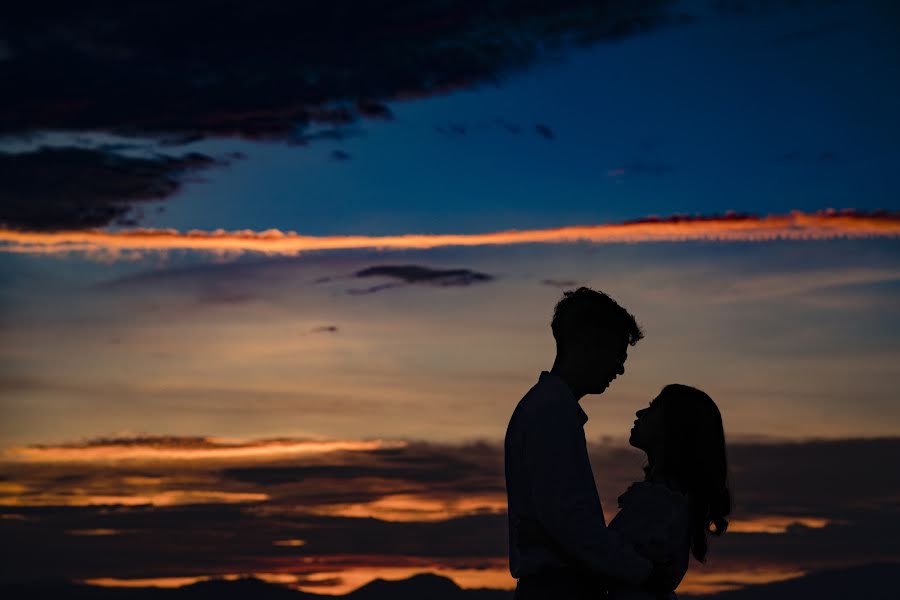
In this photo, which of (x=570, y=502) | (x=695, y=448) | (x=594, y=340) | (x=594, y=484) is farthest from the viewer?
(x=695, y=448)

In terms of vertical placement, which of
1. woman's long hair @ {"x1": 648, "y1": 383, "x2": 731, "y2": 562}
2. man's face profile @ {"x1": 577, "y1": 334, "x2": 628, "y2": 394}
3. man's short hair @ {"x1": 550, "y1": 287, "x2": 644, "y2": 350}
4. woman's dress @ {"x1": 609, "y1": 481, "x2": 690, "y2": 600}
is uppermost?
man's short hair @ {"x1": 550, "y1": 287, "x2": 644, "y2": 350}

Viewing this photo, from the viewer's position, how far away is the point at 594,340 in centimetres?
527

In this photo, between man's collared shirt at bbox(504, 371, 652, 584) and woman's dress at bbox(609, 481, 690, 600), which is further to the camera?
woman's dress at bbox(609, 481, 690, 600)

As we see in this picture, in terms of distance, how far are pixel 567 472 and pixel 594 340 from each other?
683 millimetres

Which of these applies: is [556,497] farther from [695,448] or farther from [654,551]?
[695,448]

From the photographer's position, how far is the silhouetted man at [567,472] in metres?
5.03

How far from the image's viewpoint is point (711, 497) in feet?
18.7

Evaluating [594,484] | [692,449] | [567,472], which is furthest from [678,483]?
[567,472]

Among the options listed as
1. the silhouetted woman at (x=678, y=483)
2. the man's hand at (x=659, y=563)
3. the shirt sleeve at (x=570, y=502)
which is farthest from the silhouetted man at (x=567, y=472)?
the silhouetted woman at (x=678, y=483)

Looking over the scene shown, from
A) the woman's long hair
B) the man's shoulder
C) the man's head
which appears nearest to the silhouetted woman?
the woman's long hair

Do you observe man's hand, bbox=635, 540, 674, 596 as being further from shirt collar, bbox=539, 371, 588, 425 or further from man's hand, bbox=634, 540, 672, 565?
shirt collar, bbox=539, 371, 588, 425

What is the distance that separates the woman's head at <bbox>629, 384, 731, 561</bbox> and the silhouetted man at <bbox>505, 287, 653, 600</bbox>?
456mm

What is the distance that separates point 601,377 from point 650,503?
2.56 ft

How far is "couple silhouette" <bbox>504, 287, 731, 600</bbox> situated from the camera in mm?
5059
